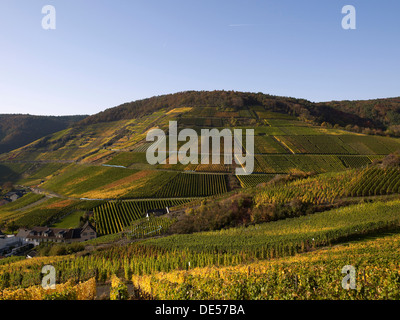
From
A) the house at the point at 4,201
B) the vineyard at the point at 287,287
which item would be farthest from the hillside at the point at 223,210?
the house at the point at 4,201

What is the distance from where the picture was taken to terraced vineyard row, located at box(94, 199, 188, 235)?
54.9m

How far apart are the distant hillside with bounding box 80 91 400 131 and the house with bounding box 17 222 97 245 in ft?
375

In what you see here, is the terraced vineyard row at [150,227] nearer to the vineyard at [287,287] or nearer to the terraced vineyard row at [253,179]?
the terraced vineyard row at [253,179]

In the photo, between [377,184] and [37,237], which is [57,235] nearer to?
[37,237]

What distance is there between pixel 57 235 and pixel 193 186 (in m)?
34.2

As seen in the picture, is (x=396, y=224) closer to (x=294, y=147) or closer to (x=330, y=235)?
(x=330, y=235)

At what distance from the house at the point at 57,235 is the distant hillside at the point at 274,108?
375 feet

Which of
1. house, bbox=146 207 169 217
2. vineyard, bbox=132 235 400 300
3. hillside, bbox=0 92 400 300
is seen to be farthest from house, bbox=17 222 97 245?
vineyard, bbox=132 235 400 300

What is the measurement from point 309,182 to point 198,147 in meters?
53.4

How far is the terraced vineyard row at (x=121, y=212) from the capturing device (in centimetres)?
5494

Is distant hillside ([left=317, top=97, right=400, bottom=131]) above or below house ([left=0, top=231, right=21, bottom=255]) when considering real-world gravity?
above

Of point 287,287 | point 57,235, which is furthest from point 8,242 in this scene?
point 287,287

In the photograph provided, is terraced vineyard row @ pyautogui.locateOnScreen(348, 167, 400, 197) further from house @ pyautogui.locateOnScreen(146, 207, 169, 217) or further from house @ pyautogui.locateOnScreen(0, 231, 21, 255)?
house @ pyautogui.locateOnScreen(0, 231, 21, 255)
